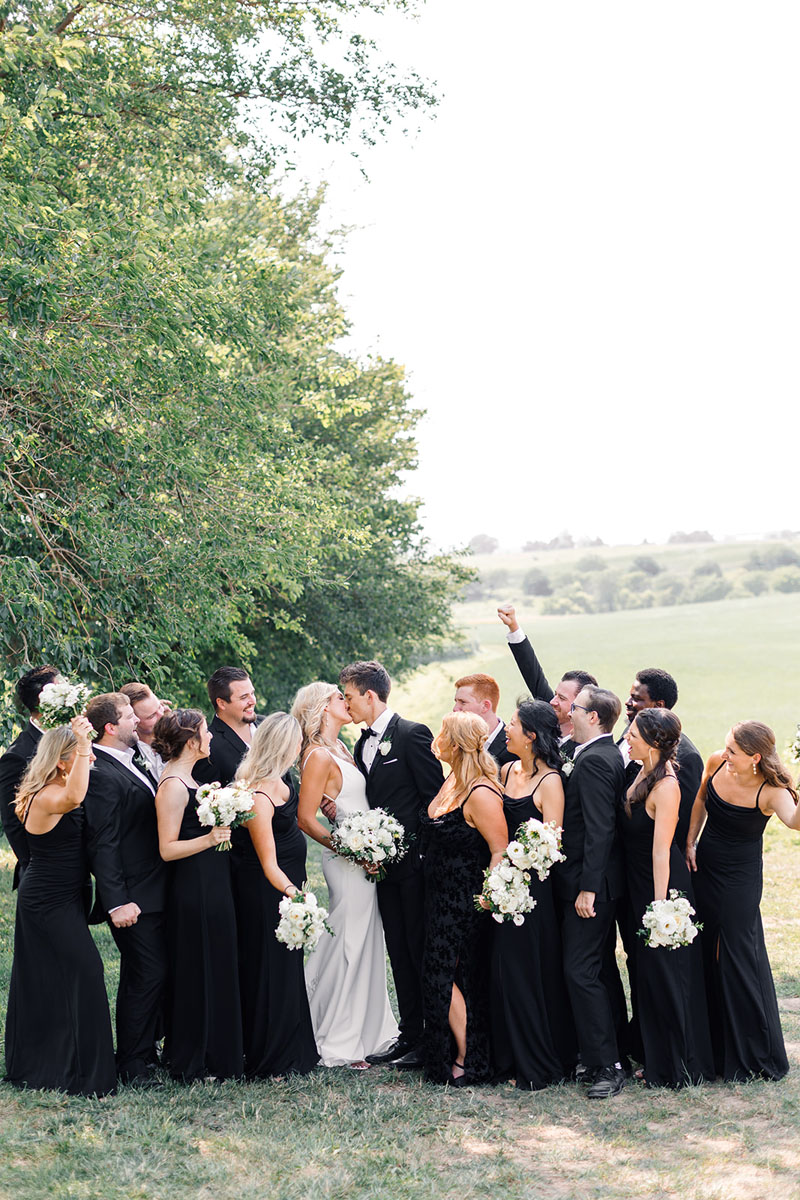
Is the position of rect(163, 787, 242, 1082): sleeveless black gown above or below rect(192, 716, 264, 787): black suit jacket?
below

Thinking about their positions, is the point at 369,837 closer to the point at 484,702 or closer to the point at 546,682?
the point at 484,702

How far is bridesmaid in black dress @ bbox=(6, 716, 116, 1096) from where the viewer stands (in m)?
6.30

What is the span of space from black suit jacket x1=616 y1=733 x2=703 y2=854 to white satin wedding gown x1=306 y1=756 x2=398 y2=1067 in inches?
67.2

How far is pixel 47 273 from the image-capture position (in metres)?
→ 10.2

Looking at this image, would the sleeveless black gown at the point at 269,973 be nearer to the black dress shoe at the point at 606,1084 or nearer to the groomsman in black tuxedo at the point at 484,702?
the groomsman in black tuxedo at the point at 484,702

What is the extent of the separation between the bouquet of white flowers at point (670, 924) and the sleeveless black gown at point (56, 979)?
314 centimetres

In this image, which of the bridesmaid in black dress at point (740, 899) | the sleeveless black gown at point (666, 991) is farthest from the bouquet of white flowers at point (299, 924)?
the bridesmaid in black dress at point (740, 899)

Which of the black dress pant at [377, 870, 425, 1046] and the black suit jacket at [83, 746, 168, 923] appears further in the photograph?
the black dress pant at [377, 870, 425, 1046]

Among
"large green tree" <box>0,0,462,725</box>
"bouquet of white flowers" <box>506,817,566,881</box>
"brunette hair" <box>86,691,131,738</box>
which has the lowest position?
"bouquet of white flowers" <box>506,817,566,881</box>

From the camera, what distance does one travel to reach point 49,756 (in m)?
6.25

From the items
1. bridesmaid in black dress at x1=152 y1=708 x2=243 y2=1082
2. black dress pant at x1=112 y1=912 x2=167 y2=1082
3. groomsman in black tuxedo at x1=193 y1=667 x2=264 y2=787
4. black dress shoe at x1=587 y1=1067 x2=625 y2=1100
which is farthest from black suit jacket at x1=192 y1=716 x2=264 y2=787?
black dress shoe at x1=587 y1=1067 x2=625 y2=1100

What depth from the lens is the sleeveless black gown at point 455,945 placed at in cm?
666

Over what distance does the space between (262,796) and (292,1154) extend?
194 centimetres

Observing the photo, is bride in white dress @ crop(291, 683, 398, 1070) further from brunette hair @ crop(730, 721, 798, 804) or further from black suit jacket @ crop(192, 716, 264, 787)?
brunette hair @ crop(730, 721, 798, 804)
